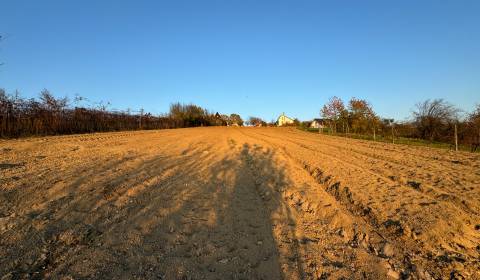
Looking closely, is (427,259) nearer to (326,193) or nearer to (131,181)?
(326,193)

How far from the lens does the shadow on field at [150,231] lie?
383cm

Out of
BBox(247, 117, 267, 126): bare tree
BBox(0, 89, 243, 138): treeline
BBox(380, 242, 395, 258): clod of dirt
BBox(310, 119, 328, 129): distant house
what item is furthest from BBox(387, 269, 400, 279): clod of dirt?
BBox(247, 117, 267, 126): bare tree

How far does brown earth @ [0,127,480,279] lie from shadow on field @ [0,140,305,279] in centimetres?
2

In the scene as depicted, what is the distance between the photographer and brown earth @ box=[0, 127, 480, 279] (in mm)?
3947

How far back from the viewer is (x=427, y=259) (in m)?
4.34

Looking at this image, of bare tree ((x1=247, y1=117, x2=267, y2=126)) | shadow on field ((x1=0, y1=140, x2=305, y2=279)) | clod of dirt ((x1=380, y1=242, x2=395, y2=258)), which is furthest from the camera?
bare tree ((x1=247, y1=117, x2=267, y2=126))

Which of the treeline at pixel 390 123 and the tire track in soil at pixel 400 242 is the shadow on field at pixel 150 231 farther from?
the treeline at pixel 390 123

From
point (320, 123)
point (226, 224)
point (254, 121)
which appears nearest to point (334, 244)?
point (226, 224)

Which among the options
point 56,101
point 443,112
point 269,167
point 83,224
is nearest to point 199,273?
point 83,224

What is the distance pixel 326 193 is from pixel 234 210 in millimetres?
2462

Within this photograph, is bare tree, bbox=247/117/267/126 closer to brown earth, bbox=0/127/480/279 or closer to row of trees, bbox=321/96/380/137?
row of trees, bbox=321/96/380/137

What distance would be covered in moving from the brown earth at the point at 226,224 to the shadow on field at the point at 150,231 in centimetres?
2

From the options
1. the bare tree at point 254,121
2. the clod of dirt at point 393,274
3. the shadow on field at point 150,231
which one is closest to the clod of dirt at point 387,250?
the clod of dirt at point 393,274

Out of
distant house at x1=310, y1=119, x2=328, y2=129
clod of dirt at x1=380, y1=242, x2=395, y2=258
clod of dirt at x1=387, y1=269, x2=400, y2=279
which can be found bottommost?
clod of dirt at x1=387, y1=269, x2=400, y2=279
